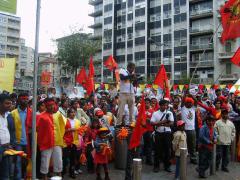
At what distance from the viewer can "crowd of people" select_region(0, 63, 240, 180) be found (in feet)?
22.2

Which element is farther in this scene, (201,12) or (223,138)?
(201,12)

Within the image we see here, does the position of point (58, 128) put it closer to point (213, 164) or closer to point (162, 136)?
point (162, 136)

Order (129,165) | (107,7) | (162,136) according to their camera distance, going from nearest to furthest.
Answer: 1. (129,165)
2. (162,136)
3. (107,7)

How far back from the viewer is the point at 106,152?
314 inches

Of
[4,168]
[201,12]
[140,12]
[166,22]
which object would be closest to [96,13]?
[140,12]

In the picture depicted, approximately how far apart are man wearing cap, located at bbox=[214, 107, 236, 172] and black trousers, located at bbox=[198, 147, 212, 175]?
795 mm

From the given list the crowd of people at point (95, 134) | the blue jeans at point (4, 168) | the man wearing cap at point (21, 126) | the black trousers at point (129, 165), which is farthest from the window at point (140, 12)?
the blue jeans at point (4, 168)

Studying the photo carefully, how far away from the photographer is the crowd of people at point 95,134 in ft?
22.2

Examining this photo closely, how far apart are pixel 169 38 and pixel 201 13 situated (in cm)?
664

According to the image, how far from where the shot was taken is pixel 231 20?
9.81 metres

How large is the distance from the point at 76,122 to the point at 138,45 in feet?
171

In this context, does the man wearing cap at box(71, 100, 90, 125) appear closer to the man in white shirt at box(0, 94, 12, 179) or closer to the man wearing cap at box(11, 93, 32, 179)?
the man wearing cap at box(11, 93, 32, 179)

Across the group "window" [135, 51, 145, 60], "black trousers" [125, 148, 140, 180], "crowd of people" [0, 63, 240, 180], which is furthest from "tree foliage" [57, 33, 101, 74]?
"black trousers" [125, 148, 140, 180]

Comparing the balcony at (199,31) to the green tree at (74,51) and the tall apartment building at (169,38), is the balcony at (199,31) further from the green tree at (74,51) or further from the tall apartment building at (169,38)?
the green tree at (74,51)
